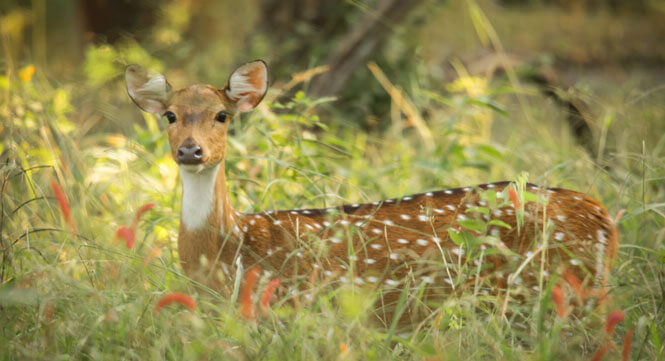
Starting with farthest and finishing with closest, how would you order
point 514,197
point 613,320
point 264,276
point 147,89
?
point 147,89, point 264,276, point 514,197, point 613,320

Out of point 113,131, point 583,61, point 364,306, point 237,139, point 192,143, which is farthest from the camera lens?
point 583,61

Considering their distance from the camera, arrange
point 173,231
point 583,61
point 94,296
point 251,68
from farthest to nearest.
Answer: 1. point 583,61
2. point 173,231
3. point 251,68
4. point 94,296

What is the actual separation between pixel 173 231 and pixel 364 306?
1.51 meters

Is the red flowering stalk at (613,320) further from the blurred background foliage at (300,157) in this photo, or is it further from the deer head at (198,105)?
the deer head at (198,105)

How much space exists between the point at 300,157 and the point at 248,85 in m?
0.78

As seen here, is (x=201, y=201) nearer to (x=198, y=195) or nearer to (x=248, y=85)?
(x=198, y=195)

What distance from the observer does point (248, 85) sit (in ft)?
8.63

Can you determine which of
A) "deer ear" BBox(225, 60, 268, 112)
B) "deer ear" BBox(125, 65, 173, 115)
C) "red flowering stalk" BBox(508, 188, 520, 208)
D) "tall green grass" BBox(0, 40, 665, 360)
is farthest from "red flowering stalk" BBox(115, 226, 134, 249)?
"red flowering stalk" BBox(508, 188, 520, 208)

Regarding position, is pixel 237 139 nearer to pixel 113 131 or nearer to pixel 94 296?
pixel 94 296

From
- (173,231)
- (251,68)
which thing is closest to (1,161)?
(173,231)

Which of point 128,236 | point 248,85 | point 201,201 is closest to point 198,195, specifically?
point 201,201

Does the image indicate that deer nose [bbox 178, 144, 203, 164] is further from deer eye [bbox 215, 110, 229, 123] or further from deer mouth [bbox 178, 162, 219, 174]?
deer eye [bbox 215, 110, 229, 123]

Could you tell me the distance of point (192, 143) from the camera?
237 centimetres

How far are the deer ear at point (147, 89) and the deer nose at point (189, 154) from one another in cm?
38
